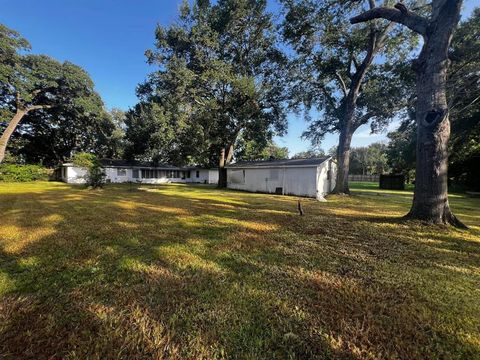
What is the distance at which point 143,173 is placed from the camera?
31984 mm

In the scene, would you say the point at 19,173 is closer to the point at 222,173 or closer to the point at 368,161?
the point at 222,173

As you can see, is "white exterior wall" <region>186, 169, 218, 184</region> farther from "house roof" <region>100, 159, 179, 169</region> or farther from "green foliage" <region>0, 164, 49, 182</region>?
"green foliage" <region>0, 164, 49, 182</region>

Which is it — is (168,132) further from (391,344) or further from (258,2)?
(391,344)

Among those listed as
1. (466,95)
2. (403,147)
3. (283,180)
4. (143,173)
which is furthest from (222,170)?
(403,147)

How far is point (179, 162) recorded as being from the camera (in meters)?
23.4

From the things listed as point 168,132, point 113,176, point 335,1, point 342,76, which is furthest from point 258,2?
point 113,176

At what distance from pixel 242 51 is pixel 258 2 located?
3668mm

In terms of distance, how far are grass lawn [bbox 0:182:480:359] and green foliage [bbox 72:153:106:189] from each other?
44.6ft

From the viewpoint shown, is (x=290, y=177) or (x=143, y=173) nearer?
(x=290, y=177)

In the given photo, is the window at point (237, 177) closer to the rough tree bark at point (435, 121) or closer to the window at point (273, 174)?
the window at point (273, 174)

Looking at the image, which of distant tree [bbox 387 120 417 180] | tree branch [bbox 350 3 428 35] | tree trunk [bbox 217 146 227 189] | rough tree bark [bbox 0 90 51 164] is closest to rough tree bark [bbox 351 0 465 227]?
tree branch [bbox 350 3 428 35]

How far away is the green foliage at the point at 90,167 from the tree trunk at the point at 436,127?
19822 millimetres

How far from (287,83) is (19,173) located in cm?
2926

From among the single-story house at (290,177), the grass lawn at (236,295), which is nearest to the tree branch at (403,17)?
the grass lawn at (236,295)
